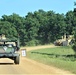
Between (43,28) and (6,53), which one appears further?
(43,28)

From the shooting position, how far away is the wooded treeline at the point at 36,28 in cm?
15925

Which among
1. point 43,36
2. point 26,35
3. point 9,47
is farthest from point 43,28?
point 9,47

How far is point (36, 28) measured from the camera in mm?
166250

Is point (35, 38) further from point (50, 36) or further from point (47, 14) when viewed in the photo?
point (47, 14)

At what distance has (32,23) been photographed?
550 ft

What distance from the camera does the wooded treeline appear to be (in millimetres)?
159250

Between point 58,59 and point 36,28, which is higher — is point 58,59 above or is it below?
below

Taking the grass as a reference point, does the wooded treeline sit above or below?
above

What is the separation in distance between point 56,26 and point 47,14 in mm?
Answer: 31814

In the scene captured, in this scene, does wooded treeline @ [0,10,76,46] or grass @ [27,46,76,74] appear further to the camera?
wooded treeline @ [0,10,76,46]

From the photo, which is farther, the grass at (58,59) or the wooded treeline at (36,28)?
the wooded treeline at (36,28)

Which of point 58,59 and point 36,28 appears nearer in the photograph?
point 58,59

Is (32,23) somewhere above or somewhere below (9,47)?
above

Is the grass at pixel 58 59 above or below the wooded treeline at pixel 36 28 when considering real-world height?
below
